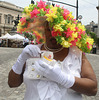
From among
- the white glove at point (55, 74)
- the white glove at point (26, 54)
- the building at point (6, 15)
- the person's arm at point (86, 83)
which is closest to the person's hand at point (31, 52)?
the white glove at point (26, 54)

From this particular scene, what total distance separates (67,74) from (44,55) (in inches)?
10.4

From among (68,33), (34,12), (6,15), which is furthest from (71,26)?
(6,15)

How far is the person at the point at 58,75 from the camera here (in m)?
1.40

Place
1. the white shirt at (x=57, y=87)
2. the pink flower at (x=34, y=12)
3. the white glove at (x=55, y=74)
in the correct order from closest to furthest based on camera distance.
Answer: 1. the white glove at (x=55, y=74)
2. the white shirt at (x=57, y=87)
3. the pink flower at (x=34, y=12)

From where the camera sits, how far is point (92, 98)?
4168mm

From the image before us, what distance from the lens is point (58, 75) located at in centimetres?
138

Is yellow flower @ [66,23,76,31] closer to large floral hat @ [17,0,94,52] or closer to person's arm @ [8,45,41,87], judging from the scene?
large floral hat @ [17,0,94,52]

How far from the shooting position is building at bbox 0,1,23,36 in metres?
59.5

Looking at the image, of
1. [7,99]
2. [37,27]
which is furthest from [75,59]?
[7,99]

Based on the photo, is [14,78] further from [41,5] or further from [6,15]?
[6,15]

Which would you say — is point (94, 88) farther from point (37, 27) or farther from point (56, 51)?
point (37, 27)

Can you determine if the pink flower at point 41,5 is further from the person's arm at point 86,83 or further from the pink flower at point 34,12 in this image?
the person's arm at point 86,83

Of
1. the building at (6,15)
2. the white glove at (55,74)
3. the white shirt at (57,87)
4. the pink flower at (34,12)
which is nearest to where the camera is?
the white glove at (55,74)

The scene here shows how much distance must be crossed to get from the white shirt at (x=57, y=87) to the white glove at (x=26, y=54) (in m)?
0.11
